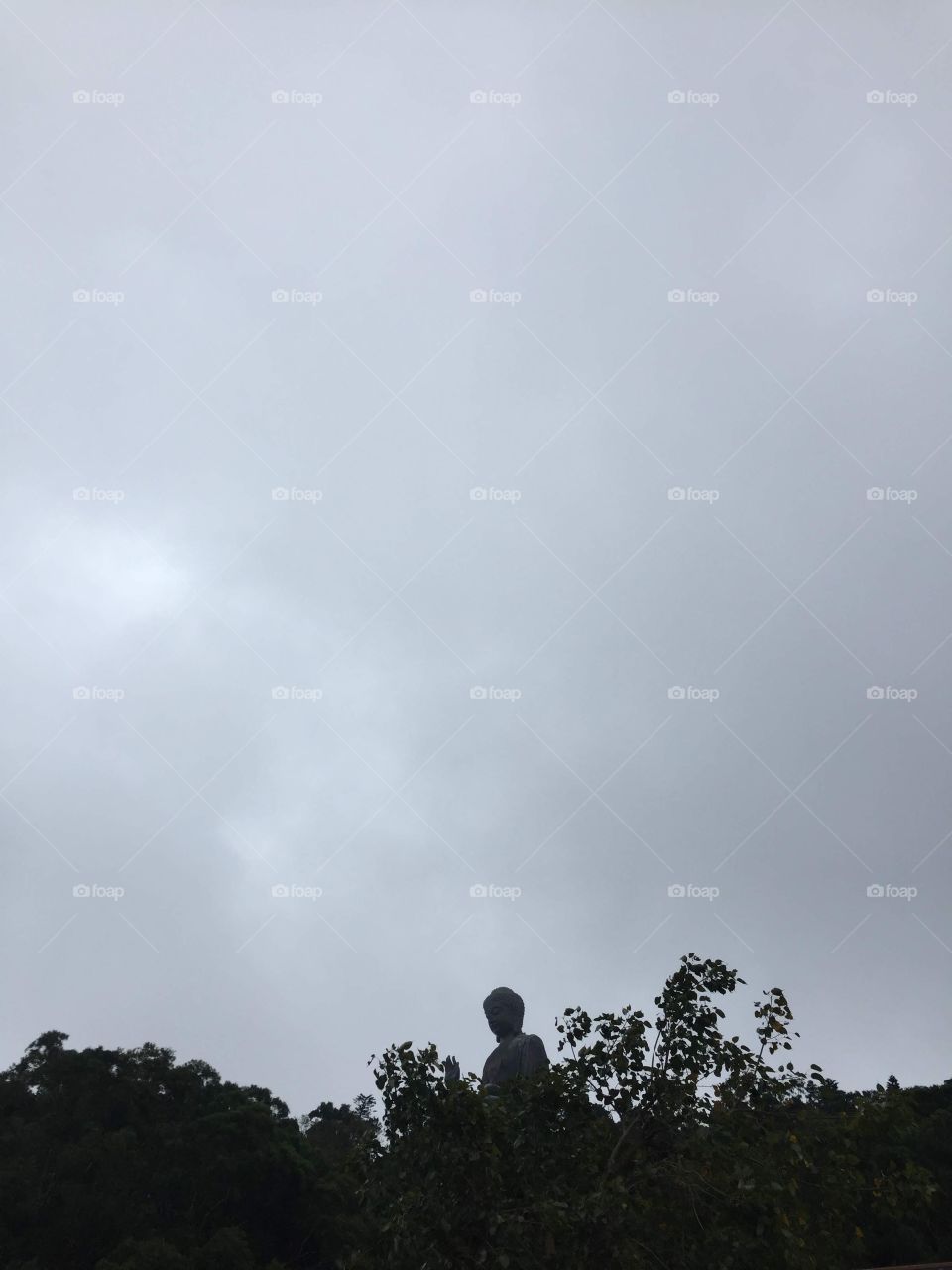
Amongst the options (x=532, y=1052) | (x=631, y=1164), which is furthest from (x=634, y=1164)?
(x=532, y=1052)

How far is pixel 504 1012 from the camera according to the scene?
15.4 meters

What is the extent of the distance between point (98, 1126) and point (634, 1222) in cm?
2457

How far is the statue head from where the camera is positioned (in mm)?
15375

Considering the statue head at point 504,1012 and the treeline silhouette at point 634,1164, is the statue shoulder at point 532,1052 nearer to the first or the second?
the statue head at point 504,1012

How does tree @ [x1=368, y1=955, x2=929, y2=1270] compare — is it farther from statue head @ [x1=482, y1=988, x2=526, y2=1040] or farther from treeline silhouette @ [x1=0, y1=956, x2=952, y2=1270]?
statue head @ [x1=482, y1=988, x2=526, y2=1040]

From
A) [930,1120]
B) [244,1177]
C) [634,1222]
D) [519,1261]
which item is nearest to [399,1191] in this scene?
[519,1261]

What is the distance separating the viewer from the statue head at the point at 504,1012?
1538cm

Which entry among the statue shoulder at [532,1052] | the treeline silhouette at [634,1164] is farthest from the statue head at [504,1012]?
the treeline silhouette at [634,1164]

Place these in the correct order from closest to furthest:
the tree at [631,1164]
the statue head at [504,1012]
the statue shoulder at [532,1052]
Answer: the tree at [631,1164]
the statue shoulder at [532,1052]
the statue head at [504,1012]

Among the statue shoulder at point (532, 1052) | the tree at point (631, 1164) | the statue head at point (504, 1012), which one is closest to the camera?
the tree at point (631, 1164)

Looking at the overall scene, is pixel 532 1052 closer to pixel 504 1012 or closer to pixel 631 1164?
pixel 504 1012

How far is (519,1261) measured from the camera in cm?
795

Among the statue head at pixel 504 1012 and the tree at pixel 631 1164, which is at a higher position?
the statue head at pixel 504 1012

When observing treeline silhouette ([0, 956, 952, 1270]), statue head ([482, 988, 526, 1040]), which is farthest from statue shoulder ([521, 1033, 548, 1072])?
treeline silhouette ([0, 956, 952, 1270])
